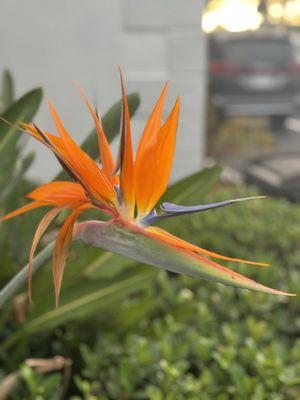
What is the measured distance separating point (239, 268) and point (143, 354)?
783mm

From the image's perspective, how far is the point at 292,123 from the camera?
11641 millimetres

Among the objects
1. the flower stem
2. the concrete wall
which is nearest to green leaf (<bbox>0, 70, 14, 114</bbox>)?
the flower stem

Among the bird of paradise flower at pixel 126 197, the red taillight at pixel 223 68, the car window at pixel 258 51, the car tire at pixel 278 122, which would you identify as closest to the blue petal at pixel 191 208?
the bird of paradise flower at pixel 126 197

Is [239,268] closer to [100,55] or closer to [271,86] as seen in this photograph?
[100,55]

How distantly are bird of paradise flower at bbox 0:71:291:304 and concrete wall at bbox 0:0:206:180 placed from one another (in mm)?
2917

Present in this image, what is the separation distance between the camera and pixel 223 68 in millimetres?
10086

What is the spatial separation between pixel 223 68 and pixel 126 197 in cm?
952

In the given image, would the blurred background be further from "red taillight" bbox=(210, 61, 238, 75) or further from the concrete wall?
"red taillight" bbox=(210, 61, 238, 75)

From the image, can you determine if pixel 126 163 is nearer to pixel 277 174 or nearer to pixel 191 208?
pixel 191 208

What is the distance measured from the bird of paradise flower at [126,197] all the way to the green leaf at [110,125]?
1.55 feet

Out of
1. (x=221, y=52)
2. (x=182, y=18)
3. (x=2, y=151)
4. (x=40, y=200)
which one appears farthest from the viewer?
(x=221, y=52)

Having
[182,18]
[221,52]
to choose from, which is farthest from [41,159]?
[221,52]

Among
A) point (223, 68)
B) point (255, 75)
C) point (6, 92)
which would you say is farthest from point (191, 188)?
point (255, 75)

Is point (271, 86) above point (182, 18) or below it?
below
